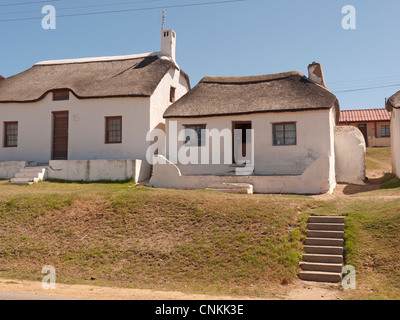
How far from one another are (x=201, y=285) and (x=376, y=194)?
8847 mm

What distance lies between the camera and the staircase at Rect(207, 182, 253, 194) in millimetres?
15898

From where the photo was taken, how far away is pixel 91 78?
21844 mm

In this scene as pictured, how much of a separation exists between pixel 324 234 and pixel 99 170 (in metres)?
11.5

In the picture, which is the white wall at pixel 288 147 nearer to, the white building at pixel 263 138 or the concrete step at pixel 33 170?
the white building at pixel 263 138

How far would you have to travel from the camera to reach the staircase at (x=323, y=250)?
9.02 meters

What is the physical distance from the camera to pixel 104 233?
37.9 ft

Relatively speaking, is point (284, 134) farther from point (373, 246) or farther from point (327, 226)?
point (373, 246)

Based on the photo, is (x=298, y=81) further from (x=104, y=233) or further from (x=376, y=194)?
(x=104, y=233)

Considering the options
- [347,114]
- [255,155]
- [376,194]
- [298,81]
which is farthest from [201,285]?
[347,114]

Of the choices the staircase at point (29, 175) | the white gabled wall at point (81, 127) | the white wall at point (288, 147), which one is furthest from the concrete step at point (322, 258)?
the staircase at point (29, 175)

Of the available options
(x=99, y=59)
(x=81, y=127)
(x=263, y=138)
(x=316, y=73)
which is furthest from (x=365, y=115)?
(x=81, y=127)

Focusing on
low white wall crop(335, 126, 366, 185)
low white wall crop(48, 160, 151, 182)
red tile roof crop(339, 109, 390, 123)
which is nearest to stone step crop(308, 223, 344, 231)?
low white wall crop(335, 126, 366, 185)

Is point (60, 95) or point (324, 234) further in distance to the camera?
point (60, 95)

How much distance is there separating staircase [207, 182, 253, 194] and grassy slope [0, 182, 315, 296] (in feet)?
7.34
